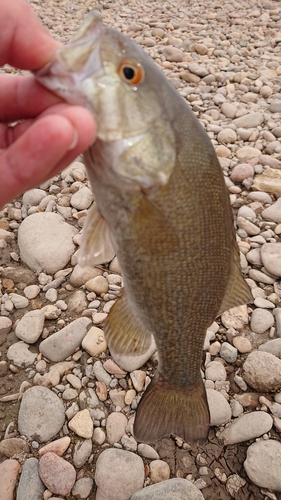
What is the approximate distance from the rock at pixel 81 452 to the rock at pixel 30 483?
0.22 m

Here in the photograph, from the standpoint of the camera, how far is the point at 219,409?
2.70m

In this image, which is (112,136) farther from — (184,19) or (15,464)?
(184,19)

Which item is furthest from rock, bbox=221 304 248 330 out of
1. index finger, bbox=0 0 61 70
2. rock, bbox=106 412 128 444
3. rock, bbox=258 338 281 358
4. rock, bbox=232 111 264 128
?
rock, bbox=232 111 264 128

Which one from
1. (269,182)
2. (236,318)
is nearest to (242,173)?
(269,182)

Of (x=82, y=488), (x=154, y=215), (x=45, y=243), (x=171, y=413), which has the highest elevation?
(x=154, y=215)

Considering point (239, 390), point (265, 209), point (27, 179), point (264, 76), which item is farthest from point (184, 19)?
point (27, 179)

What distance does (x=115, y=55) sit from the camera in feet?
4.74

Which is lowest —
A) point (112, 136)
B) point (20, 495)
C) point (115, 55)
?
point (20, 495)

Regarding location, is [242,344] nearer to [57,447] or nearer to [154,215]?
[57,447]

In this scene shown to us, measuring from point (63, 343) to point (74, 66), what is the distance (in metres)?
2.03

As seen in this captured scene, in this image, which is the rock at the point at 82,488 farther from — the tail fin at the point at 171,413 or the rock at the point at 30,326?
the rock at the point at 30,326

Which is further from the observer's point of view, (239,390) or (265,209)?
(265,209)

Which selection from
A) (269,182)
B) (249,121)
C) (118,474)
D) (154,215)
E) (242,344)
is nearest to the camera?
(154,215)

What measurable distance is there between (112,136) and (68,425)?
6.32 ft
